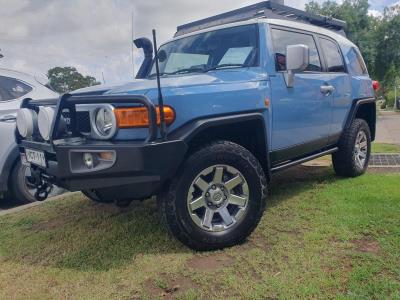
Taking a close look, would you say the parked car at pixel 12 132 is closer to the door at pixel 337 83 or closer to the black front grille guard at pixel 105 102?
the black front grille guard at pixel 105 102

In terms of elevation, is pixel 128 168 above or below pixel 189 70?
below

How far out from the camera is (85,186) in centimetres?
274

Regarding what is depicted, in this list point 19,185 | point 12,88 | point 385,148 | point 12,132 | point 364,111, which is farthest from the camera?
point 385,148

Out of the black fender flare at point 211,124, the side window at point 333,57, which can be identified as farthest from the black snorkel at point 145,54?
the side window at point 333,57

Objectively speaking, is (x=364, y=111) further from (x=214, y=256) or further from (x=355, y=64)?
(x=214, y=256)

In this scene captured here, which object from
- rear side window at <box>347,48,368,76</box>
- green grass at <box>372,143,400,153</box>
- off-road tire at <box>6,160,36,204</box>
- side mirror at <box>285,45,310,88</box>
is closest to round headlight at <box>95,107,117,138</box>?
side mirror at <box>285,45,310,88</box>

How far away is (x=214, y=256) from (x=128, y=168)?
1.00m

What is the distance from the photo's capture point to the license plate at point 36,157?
10.5 feet

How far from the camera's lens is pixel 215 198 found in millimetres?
3127

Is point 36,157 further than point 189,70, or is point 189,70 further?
point 189,70

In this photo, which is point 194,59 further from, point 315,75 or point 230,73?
point 315,75

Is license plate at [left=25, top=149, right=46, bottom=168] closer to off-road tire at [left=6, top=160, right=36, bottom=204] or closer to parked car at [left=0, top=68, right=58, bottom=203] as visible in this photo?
parked car at [left=0, top=68, right=58, bottom=203]

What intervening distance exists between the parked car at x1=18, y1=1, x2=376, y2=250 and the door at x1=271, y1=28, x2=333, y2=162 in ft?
0.04

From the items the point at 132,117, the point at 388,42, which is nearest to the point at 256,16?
the point at 132,117
